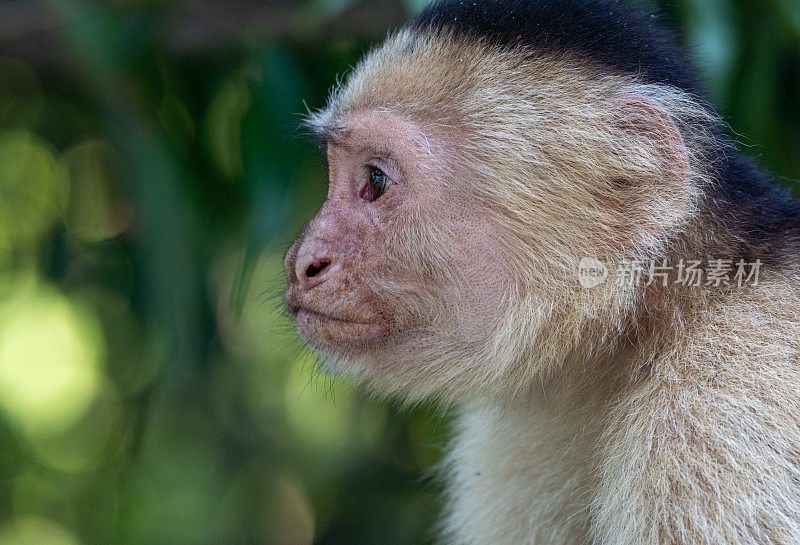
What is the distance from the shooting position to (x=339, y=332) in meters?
1.82

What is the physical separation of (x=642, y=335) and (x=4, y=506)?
356 centimetres

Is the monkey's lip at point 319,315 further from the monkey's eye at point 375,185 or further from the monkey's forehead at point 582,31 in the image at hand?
the monkey's forehead at point 582,31

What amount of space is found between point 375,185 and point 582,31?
0.58m

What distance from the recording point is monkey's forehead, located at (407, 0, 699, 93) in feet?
5.82

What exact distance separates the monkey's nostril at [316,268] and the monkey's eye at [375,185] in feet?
0.64

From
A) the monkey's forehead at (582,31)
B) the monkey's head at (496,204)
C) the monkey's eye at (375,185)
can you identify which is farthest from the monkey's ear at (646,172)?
the monkey's eye at (375,185)

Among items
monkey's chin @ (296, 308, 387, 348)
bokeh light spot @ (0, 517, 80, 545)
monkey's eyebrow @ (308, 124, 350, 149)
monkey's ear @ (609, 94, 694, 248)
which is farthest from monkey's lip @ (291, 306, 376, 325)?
bokeh light spot @ (0, 517, 80, 545)

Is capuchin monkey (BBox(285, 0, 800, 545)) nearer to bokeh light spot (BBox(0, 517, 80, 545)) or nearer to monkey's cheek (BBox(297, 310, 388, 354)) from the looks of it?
monkey's cheek (BBox(297, 310, 388, 354))

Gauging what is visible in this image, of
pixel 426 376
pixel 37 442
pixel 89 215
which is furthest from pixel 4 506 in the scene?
pixel 426 376

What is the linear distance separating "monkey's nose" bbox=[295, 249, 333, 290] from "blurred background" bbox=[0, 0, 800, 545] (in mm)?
769

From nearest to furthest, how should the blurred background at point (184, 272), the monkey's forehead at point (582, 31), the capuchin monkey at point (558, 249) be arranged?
the capuchin monkey at point (558, 249)
the monkey's forehead at point (582, 31)
the blurred background at point (184, 272)

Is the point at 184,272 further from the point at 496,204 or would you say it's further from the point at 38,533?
the point at 38,533

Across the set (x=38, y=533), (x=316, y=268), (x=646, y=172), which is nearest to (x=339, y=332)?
(x=316, y=268)

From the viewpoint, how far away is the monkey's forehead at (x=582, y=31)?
1.77m
